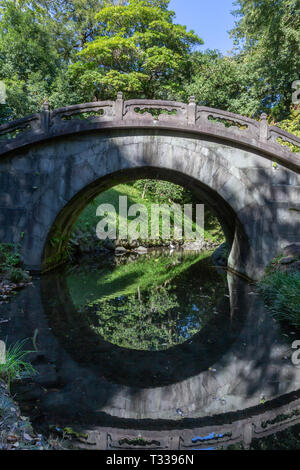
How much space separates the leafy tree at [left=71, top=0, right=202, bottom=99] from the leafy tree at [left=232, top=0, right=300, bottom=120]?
14.7ft

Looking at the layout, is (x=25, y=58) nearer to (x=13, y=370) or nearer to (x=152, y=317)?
(x=152, y=317)

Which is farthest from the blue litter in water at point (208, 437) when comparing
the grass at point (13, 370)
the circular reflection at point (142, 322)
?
the grass at point (13, 370)

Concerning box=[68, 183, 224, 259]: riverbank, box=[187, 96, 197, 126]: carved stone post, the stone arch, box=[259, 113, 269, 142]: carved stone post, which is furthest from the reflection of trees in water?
box=[68, 183, 224, 259]: riverbank

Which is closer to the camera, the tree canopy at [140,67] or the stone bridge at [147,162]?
the stone bridge at [147,162]

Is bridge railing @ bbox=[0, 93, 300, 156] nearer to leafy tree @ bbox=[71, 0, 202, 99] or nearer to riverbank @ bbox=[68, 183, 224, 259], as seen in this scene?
riverbank @ bbox=[68, 183, 224, 259]

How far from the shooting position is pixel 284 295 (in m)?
6.18

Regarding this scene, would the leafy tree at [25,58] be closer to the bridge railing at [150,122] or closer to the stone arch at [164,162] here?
the bridge railing at [150,122]

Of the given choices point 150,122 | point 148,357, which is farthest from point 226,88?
point 148,357

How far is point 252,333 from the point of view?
525 centimetres

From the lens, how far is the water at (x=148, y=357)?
3043 mm

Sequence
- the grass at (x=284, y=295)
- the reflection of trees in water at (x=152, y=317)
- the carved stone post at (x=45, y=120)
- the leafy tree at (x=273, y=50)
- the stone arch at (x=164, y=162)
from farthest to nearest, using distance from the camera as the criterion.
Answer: the leafy tree at (x=273, y=50) → the stone arch at (x=164, y=162) → the carved stone post at (x=45, y=120) → the grass at (x=284, y=295) → the reflection of trees in water at (x=152, y=317)

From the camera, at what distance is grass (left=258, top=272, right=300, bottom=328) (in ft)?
18.4

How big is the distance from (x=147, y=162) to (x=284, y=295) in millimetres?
4650

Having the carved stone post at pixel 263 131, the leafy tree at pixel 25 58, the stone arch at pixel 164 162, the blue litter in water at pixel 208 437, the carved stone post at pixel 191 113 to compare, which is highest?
the leafy tree at pixel 25 58
